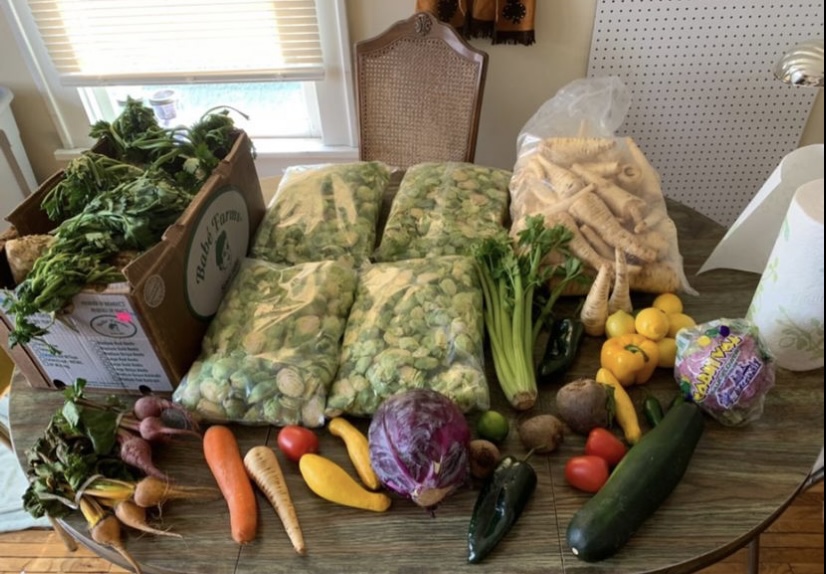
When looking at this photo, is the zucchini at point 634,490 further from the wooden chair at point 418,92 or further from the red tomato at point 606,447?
the wooden chair at point 418,92

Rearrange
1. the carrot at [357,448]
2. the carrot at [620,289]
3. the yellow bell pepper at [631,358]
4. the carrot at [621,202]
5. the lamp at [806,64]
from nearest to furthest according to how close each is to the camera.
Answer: the lamp at [806,64] → the carrot at [357,448] → the yellow bell pepper at [631,358] → the carrot at [620,289] → the carrot at [621,202]

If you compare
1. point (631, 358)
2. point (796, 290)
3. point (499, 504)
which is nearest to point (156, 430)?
point (499, 504)

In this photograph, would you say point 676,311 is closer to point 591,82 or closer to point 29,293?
point 591,82

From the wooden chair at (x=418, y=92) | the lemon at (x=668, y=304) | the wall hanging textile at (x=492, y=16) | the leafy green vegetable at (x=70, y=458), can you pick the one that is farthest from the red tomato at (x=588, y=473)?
the wall hanging textile at (x=492, y=16)

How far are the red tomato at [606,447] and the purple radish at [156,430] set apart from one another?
611 mm

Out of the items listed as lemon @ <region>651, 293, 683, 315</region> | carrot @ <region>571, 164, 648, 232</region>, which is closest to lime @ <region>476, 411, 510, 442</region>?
lemon @ <region>651, 293, 683, 315</region>

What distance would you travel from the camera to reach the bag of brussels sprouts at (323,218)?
1266mm

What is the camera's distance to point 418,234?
1302 mm

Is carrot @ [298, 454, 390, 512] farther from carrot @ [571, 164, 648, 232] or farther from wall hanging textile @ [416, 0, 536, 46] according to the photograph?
wall hanging textile @ [416, 0, 536, 46]

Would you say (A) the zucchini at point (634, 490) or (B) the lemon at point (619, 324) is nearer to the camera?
(A) the zucchini at point (634, 490)

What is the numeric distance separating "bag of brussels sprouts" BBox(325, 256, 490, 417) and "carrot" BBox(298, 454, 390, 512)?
0.33 ft

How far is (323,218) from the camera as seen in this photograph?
130cm

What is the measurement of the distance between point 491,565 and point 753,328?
0.52m

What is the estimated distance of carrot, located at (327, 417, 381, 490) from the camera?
35.3 inches
